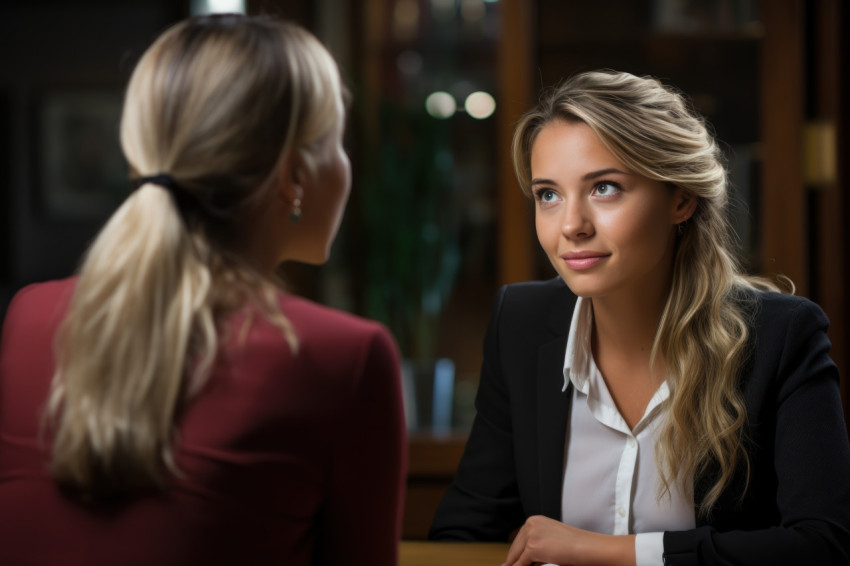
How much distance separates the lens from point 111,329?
2.98ft

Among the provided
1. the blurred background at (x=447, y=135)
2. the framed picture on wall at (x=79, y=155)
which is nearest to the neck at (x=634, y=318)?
the blurred background at (x=447, y=135)

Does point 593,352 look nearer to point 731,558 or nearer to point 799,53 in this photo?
point 731,558

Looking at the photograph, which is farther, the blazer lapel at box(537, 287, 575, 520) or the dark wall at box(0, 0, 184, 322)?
the dark wall at box(0, 0, 184, 322)

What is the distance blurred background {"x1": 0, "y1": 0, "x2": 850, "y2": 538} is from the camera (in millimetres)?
2717

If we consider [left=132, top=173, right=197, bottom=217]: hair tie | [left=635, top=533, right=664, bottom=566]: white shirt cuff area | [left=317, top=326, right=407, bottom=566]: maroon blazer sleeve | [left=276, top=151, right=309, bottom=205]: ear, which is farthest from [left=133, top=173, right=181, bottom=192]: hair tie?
[left=635, top=533, right=664, bottom=566]: white shirt cuff area

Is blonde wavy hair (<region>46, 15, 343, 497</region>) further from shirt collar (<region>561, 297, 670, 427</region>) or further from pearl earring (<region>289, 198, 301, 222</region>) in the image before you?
shirt collar (<region>561, 297, 670, 427</region>)

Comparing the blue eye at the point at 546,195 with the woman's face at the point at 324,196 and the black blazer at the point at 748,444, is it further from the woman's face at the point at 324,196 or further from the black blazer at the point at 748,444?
the woman's face at the point at 324,196

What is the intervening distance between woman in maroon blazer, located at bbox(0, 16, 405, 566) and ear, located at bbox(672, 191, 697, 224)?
2.18ft

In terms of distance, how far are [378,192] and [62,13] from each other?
1.46 m

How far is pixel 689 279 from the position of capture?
1.51 metres

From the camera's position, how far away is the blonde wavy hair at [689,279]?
138 centimetres

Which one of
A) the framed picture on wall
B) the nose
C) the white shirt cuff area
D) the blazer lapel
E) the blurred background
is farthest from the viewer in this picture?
the framed picture on wall

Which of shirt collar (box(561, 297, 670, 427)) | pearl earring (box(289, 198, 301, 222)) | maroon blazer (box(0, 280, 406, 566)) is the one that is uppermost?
pearl earring (box(289, 198, 301, 222))

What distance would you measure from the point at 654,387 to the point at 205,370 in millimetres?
828
